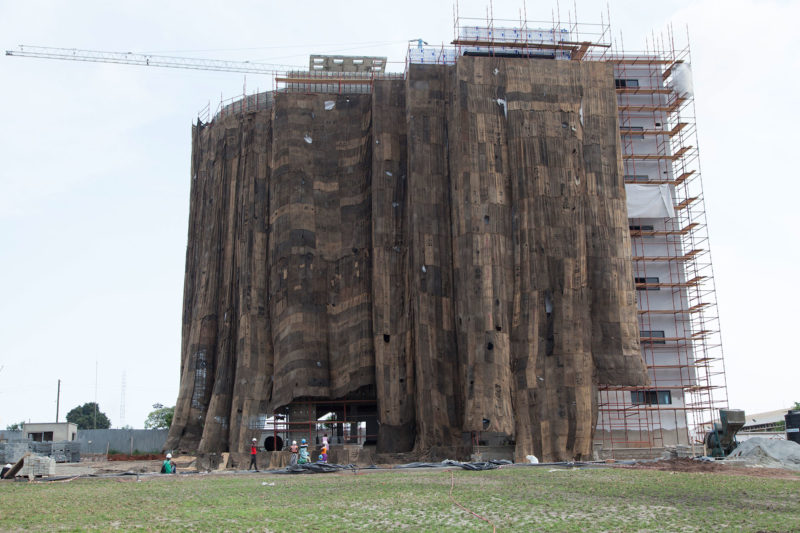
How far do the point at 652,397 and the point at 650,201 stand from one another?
12566mm

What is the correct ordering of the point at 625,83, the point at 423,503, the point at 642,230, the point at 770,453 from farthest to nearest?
the point at 625,83
the point at 642,230
the point at 770,453
the point at 423,503

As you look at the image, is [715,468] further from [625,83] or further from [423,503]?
[625,83]

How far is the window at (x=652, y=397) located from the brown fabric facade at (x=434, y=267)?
7.83 metres

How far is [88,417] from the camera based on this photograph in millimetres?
129250

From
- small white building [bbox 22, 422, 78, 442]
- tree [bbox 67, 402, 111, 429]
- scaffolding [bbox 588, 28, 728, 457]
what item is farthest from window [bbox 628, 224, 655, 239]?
tree [bbox 67, 402, 111, 429]

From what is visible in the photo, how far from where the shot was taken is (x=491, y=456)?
42344 millimetres

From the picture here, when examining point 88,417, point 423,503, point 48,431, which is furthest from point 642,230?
point 88,417

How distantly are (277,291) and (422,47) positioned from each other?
700 inches

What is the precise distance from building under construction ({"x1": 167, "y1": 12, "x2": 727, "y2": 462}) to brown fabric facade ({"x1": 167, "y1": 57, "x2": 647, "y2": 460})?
4.7 inches

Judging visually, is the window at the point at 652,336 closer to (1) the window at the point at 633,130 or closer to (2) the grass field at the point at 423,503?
(1) the window at the point at 633,130

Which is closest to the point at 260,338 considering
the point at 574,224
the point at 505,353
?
the point at 505,353

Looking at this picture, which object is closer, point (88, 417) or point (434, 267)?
point (434, 267)

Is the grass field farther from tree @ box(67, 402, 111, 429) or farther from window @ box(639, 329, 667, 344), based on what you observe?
tree @ box(67, 402, 111, 429)

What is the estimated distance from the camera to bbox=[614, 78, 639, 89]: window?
188 ft
